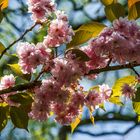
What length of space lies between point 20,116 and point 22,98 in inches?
2.7

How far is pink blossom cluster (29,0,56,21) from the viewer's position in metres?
1.38

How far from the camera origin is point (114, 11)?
1348 mm

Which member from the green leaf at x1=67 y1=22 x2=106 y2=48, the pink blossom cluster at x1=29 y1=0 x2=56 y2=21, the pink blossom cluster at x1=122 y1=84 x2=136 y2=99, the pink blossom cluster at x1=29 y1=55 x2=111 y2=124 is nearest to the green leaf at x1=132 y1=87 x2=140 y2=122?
the pink blossom cluster at x1=122 y1=84 x2=136 y2=99

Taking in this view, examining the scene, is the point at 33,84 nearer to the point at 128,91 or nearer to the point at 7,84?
the point at 7,84

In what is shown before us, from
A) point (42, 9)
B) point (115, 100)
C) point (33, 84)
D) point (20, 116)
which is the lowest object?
point (115, 100)

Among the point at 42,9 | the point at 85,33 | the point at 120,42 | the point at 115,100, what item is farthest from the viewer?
the point at 115,100

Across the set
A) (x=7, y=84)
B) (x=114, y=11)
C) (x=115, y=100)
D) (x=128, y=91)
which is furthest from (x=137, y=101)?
(x=7, y=84)

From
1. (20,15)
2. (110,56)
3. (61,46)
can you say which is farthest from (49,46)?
(20,15)

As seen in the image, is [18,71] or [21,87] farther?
[18,71]

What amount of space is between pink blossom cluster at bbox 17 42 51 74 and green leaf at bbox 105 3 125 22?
0.77ft

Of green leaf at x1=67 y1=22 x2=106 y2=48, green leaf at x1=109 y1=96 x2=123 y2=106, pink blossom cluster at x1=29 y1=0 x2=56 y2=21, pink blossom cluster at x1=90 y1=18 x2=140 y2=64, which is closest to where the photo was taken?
pink blossom cluster at x1=90 y1=18 x2=140 y2=64

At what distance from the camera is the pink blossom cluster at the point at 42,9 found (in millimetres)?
1378

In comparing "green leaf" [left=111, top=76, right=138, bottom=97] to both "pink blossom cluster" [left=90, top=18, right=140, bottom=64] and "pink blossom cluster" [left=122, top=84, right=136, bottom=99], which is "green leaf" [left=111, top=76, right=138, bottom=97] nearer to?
"pink blossom cluster" [left=122, top=84, right=136, bottom=99]

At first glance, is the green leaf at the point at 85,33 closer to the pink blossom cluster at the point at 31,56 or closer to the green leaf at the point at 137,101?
the pink blossom cluster at the point at 31,56
